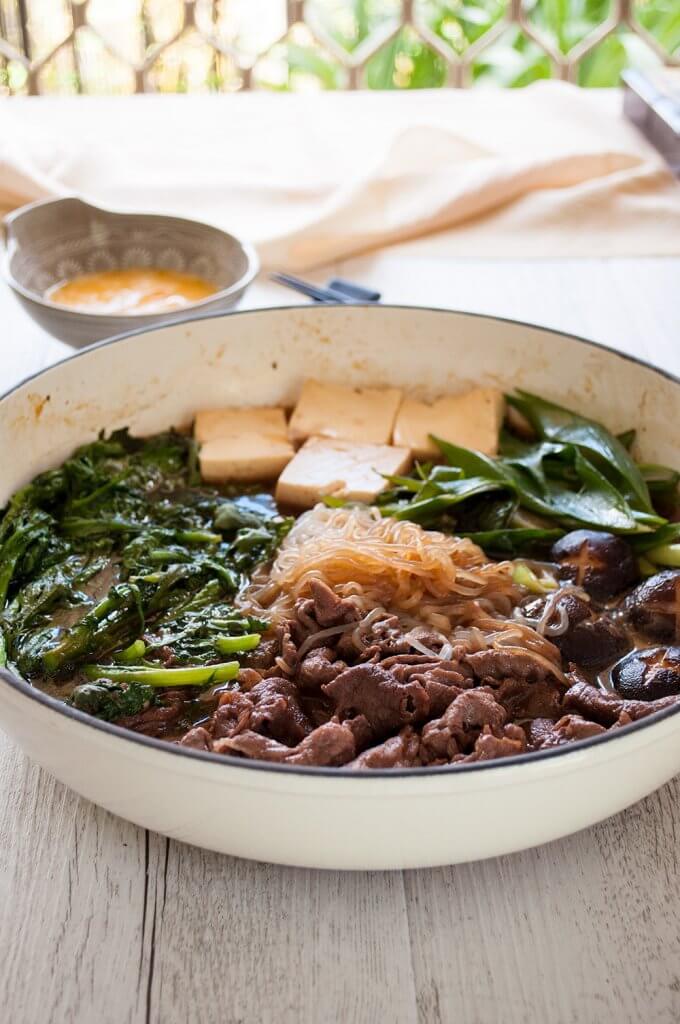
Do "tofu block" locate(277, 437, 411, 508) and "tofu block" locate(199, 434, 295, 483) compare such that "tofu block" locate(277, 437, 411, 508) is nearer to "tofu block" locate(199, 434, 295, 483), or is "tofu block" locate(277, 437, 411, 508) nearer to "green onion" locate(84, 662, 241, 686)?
"tofu block" locate(199, 434, 295, 483)

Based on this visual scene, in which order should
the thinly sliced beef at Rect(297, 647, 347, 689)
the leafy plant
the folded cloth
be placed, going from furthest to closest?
the folded cloth < the leafy plant < the thinly sliced beef at Rect(297, 647, 347, 689)

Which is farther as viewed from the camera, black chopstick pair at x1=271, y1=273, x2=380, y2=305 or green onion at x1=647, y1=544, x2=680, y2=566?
black chopstick pair at x1=271, y1=273, x2=380, y2=305

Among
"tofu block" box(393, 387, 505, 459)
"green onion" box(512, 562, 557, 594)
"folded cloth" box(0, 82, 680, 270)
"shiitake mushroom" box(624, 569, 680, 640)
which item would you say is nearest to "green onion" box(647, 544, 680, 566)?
"shiitake mushroom" box(624, 569, 680, 640)

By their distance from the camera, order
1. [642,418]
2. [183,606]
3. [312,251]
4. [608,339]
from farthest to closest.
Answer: [312,251]
[608,339]
[642,418]
[183,606]

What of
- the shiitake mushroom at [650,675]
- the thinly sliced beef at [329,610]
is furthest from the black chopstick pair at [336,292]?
the shiitake mushroom at [650,675]

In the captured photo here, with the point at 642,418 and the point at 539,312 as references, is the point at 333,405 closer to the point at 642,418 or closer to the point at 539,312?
the point at 642,418

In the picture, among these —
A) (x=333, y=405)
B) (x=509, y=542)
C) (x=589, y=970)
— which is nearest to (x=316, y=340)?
(x=333, y=405)
